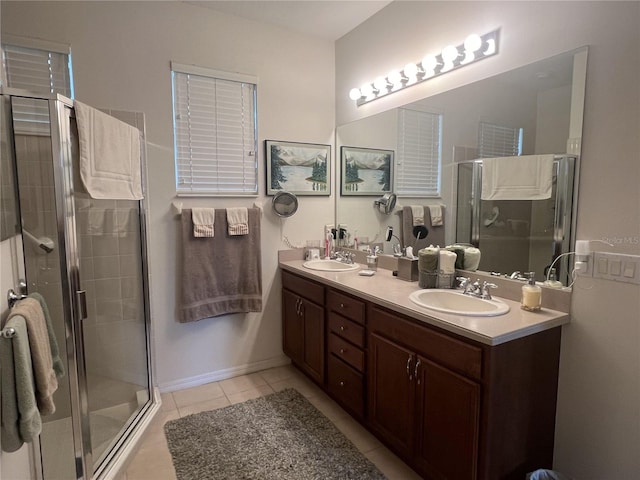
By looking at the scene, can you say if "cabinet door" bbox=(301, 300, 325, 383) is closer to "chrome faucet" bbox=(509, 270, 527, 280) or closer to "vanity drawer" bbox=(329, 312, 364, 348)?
"vanity drawer" bbox=(329, 312, 364, 348)

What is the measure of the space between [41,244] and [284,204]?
1.58 metres

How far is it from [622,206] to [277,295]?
7.44ft

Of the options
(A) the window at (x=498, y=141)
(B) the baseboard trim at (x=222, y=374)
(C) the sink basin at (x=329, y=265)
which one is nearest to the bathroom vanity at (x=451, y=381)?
(C) the sink basin at (x=329, y=265)

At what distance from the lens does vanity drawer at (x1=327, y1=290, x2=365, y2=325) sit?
80.7 inches

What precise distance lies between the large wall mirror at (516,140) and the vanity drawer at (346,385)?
3.13ft

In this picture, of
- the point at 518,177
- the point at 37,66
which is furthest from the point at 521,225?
the point at 37,66

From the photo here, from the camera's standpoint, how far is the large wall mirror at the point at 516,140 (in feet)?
5.22

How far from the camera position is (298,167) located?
295cm

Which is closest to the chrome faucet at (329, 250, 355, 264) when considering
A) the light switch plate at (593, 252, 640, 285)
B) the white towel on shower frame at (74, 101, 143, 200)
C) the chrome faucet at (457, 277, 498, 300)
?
the chrome faucet at (457, 277, 498, 300)

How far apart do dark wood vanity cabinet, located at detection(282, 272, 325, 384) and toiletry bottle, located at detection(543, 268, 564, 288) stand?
1261 millimetres

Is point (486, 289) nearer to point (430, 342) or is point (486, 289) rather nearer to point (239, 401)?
point (430, 342)

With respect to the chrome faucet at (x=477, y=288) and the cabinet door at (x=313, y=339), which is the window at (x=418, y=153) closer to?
the chrome faucet at (x=477, y=288)

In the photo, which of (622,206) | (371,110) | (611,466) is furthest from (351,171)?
(611,466)

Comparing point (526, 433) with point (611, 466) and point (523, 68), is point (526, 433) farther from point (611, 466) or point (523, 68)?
point (523, 68)
